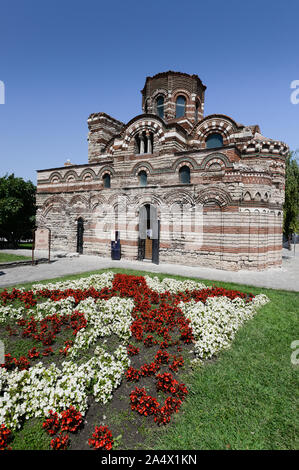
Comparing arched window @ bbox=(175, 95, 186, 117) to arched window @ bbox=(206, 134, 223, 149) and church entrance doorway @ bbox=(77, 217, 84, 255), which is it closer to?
arched window @ bbox=(206, 134, 223, 149)

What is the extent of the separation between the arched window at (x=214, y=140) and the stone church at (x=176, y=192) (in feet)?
0.26

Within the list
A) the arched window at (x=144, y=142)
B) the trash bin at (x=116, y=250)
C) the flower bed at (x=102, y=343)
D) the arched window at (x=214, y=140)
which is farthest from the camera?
the arched window at (x=214, y=140)

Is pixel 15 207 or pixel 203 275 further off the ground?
pixel 15 207

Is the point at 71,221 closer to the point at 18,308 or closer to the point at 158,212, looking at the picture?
the point at 158,212

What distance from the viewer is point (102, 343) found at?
18.2ft

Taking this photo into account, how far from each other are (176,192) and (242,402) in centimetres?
1312

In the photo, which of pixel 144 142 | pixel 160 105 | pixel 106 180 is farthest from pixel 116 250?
pixel 160 105

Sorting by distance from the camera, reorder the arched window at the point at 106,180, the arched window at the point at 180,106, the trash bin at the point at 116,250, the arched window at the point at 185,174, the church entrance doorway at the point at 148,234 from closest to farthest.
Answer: the arched window at the point at 185,174 < the church entrance doorway at the point at 148,234 < the trash bin at the point at 116,250 < the arched window at the point at 106,180 < the arched window at the point at 180,106

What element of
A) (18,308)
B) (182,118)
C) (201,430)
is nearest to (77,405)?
(201,430)

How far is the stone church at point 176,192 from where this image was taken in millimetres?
14055

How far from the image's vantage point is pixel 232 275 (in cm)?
1267

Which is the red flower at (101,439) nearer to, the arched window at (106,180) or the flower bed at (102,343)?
the flower bed at (102,343)

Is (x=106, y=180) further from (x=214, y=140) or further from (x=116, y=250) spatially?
(x=214, y=140)

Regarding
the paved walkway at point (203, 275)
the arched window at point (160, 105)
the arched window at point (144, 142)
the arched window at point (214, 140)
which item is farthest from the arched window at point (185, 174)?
the arched window at point (160, 105)
